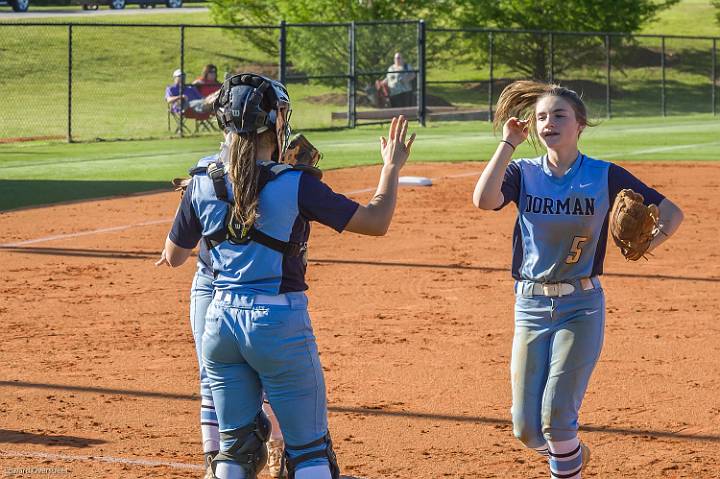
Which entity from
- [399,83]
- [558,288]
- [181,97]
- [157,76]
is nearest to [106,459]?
[558,288]

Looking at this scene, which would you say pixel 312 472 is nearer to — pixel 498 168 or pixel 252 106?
pixel 252 106

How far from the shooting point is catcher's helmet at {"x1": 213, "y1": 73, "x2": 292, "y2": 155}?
14.5 feet

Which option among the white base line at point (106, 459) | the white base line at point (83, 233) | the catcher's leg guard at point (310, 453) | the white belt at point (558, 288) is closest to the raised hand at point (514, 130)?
the white belt at point (558, 288)

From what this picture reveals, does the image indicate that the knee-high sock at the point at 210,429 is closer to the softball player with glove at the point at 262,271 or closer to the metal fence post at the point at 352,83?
the softball player with glove at the point at 262,271

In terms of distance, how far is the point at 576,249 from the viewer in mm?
5383

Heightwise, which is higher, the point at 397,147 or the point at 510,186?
the point at 397,147

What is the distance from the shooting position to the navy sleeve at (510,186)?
548 centimetres

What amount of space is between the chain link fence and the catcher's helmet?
23886 millimetres

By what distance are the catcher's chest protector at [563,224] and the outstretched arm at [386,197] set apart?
1.08m

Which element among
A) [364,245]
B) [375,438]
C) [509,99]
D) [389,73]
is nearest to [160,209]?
[364,245]

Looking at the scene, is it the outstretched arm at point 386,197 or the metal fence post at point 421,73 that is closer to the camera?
the outstretched arm at point 386,197

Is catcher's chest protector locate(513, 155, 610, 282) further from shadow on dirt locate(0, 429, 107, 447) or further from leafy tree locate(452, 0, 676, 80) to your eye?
leafy tree locate(452, 0, 676, 80)

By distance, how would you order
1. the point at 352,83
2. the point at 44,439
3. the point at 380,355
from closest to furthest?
the point at 44,439, the point at 380,355, the point at 352,83

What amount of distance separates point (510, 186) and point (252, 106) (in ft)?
5.28
